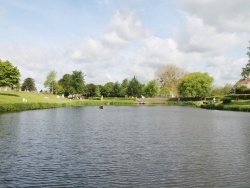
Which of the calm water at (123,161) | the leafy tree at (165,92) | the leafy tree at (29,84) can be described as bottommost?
the calm water at (123,161)

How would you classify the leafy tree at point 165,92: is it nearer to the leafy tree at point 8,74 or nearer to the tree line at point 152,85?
the tree line at point 152,85

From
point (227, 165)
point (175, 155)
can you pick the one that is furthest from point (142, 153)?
point (227, 165)

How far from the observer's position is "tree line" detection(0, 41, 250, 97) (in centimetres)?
8725

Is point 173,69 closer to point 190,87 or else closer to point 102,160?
point 190,87

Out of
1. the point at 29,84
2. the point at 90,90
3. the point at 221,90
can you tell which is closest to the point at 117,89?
the point at 90,90

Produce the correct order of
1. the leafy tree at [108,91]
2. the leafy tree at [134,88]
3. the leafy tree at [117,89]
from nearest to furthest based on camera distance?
the leafy tree at [134,88] < the leafy tree at [117,89] < the leafy tree at [108,91]

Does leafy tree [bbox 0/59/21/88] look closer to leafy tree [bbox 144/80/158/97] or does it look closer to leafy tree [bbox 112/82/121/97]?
leafy tree [bbox 144/80/158/97]

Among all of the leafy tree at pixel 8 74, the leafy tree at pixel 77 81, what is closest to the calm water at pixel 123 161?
the leafy tree at pixel 8 74

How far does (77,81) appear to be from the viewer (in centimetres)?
12694

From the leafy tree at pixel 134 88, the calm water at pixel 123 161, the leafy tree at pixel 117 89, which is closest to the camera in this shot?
the calm water at pixel 123 161

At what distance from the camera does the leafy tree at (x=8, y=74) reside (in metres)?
82.8

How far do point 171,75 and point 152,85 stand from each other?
11474mm

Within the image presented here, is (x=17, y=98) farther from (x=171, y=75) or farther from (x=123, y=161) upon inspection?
(x=171, y=75)

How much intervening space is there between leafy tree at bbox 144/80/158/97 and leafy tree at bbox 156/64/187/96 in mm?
4118
